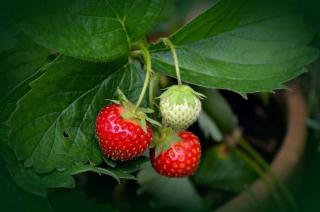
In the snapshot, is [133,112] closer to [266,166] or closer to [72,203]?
[72,203]

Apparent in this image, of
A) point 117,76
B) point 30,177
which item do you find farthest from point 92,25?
point 30,177

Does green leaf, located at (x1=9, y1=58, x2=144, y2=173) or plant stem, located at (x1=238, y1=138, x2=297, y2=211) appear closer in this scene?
green leaf, located at (x1=9, y1=58, x2=144, y2=173)

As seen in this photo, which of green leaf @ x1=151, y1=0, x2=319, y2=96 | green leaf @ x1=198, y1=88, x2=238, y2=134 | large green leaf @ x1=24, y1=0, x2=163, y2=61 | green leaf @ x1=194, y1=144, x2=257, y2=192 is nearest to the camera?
large green leaf @ x1=24, y1=0, x2=163, y2=61

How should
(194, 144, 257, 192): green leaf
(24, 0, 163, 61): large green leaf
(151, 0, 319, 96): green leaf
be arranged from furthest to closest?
(194, 144, 257, 192): green leaf < (151, 0, 319, 96): green leaf < (24, 0, 163, 61): large green leaf

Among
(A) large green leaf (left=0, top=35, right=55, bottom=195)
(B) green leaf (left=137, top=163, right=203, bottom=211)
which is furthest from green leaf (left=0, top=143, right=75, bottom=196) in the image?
(B) green leaf (left=137, top=163, right=203, bottom=211)

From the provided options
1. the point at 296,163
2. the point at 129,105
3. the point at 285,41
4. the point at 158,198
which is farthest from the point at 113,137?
the point at 296,163

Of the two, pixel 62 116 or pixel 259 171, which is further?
pixel 259 171

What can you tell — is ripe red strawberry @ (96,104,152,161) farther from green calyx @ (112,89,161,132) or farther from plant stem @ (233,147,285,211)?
plant stem @ (233,147,285,211)

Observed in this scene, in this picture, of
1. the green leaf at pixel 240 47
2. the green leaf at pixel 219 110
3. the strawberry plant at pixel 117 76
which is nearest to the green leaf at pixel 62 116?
the strawberry plant at pixel 117 76
